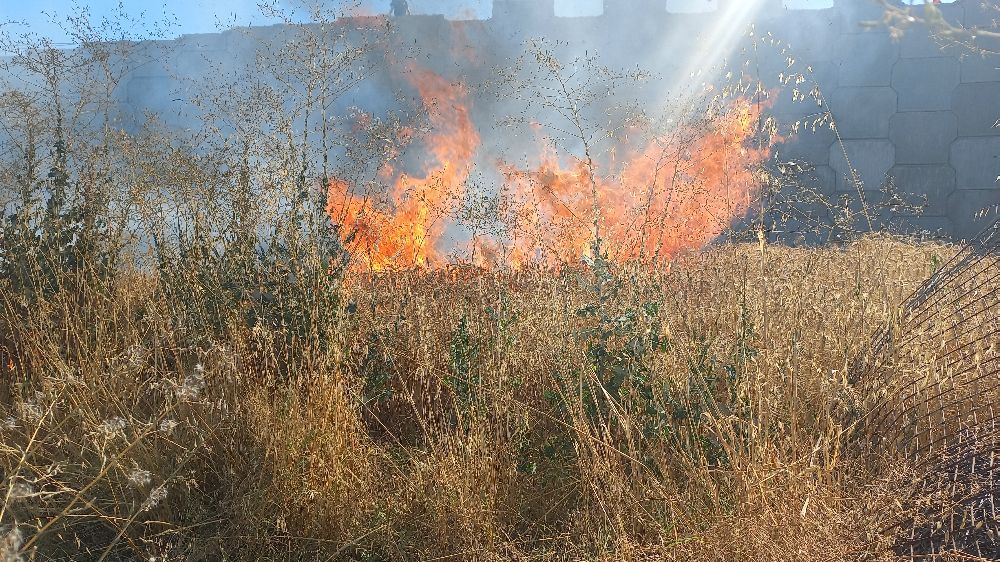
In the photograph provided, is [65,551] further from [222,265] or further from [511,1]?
[511,1]

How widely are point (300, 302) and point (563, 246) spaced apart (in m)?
1.29

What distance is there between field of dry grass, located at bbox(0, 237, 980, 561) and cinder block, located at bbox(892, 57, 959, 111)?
800 centimetres

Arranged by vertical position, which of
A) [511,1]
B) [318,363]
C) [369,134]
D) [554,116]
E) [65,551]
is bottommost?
[65,551]

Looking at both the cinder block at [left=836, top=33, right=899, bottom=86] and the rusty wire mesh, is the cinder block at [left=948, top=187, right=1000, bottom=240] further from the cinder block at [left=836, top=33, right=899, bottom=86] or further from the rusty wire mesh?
the rusty wire mesh

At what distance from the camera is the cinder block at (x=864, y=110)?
9.84 m

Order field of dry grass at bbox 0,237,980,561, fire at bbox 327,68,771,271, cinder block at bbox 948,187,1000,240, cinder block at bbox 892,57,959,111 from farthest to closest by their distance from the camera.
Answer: cinder block at bbox 892,57,959,111 → cinder block at bbox 948,187,1000,240 → fire at bbox 327,68,771,271 → field of dry grass at bbox 0,237,980,561

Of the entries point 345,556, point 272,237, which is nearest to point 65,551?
point 345,556

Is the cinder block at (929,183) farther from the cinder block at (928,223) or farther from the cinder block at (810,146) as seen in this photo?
the cinder block at (810,146)

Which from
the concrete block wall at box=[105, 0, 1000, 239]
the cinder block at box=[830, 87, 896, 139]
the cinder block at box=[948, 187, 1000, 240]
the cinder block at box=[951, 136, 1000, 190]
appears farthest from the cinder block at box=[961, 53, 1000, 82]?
→ the cinder block at box=[948, 187, 1000, 240]

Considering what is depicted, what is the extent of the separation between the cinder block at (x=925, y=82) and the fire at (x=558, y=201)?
236 cm

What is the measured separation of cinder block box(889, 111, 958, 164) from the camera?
381 inches

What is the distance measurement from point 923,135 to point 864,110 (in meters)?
Result: 0.79

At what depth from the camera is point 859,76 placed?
984 centimetres

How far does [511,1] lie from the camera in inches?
404
